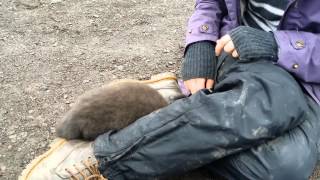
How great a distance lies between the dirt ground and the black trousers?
40 cm

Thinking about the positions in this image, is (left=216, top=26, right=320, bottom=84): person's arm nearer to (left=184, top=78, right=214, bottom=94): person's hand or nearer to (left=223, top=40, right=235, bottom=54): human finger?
(left=223, top=40, right=235, bottom=54): human finger

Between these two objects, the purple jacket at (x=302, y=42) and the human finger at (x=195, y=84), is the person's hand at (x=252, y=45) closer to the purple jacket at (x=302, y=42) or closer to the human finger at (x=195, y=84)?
the purple jacket at (x=302, y=42)

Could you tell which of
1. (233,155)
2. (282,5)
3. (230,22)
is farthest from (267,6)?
(233,155)

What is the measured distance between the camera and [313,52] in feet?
4.95

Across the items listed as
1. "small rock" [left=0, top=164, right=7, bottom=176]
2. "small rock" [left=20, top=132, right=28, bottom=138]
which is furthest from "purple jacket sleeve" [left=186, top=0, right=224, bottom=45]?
"small rock" [left=0, top=164, right=7, bottom=176]

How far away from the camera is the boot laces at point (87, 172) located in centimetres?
154

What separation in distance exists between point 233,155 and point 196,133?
0.16 meters

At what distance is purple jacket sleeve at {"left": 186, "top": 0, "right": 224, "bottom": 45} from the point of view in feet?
6.06

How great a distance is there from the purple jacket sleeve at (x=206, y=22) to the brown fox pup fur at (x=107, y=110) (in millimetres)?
359

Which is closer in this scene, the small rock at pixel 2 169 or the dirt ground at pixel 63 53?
the small rock at pixel 2 169

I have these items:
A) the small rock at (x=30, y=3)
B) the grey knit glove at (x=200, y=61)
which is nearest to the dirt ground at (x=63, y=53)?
the small rock at (x=30, y=3)

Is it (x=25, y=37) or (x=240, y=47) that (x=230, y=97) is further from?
(x=25, y=37)

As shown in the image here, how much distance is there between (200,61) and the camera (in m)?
1.79

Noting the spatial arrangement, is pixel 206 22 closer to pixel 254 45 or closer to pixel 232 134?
pixel 254 45
